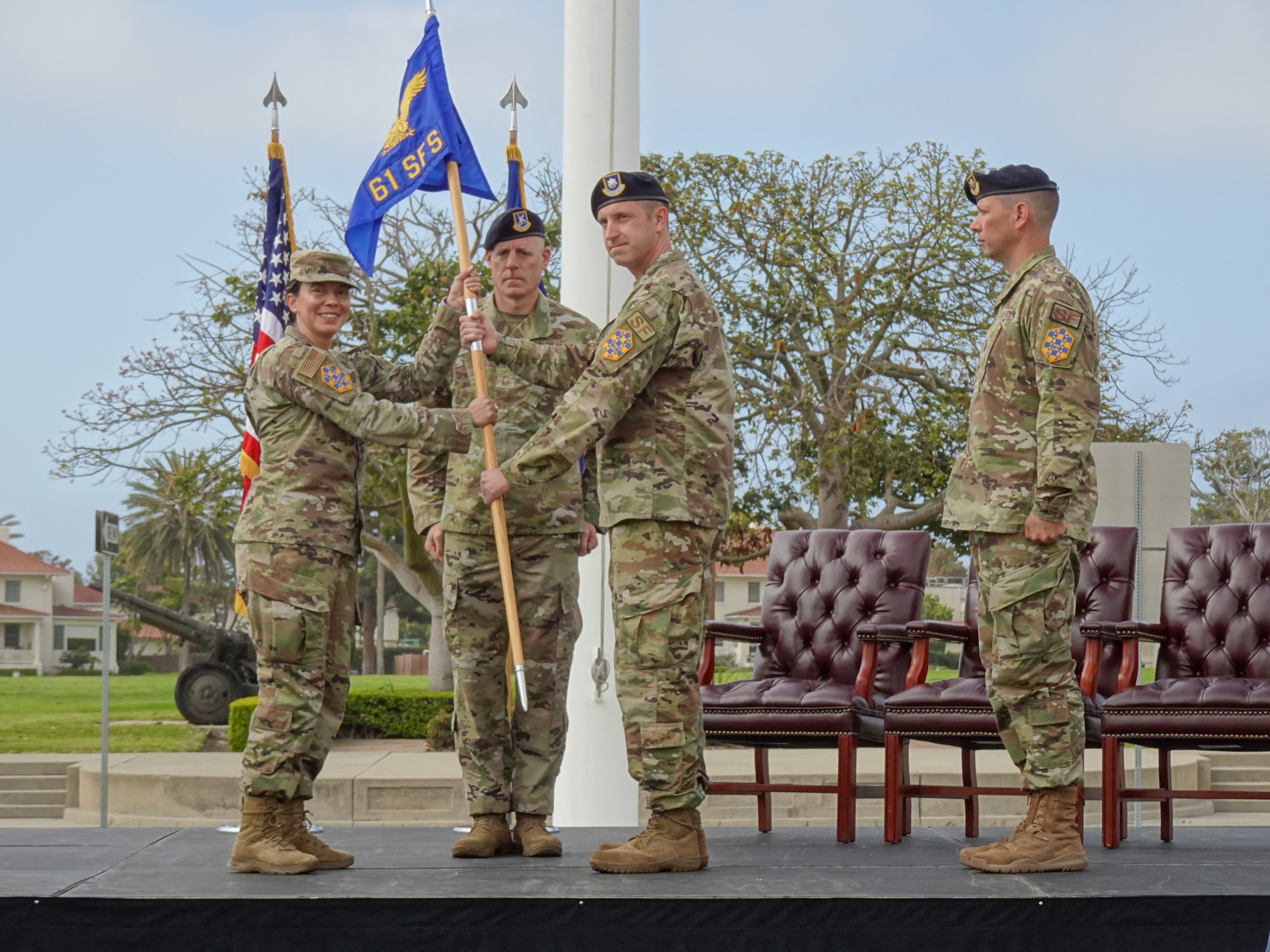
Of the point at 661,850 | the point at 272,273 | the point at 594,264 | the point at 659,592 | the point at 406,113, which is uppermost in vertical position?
the point at 406,113

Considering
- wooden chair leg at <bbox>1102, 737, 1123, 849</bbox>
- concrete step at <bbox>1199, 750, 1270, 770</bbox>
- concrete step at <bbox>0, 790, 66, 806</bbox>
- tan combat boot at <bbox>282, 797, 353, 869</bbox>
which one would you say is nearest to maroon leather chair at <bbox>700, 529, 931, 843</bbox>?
wooden chair leg at <bbox>1102, 737, 1123, 849</bbox>

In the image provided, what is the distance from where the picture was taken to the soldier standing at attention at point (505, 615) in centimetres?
440

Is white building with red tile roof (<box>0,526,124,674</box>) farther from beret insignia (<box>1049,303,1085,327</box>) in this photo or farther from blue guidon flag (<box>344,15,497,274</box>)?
beret insignia (<box>1049,303,1085,327</box>)

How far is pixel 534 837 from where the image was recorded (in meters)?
4.34

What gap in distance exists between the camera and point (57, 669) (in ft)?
197

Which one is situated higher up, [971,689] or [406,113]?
[406,113]

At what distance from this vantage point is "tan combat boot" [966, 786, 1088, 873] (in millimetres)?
4012

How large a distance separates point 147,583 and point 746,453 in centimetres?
3529

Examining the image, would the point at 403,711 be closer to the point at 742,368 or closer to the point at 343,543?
the point at 742,368

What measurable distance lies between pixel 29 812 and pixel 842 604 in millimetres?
11135

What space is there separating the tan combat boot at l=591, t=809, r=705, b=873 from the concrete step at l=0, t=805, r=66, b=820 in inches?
460

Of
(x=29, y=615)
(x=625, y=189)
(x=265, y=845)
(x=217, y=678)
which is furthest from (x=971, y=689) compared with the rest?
(x=29, y=615)

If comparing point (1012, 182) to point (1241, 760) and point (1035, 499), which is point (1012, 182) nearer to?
point (1035, 499)

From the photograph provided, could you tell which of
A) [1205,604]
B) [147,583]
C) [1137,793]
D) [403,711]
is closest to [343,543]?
[1137,793]
